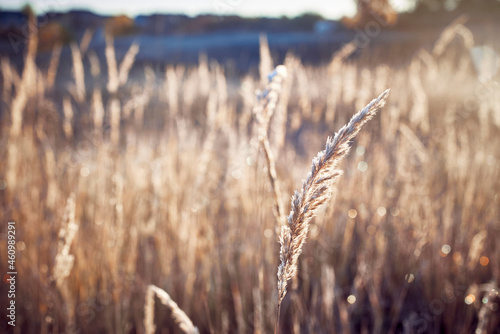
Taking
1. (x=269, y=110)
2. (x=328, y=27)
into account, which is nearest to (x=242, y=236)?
(x=269, y=110)

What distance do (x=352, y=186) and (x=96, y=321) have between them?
143cm

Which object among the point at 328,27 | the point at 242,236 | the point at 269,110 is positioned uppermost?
the point at 328,27

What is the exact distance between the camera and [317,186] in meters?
0.51

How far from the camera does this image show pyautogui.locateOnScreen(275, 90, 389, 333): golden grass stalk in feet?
1.55

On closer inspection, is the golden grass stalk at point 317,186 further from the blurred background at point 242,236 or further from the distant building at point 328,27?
the distant building at point 328,27

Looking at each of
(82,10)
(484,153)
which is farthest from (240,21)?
(484,153)

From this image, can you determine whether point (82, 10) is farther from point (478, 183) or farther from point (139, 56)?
point (478, 183)

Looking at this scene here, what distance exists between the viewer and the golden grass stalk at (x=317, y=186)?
471mm

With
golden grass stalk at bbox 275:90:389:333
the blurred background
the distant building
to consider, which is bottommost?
the blurred background

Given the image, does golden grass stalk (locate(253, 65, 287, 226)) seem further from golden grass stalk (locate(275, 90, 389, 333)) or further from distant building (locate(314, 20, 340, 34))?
distant building (locate(314, 20, 340, 34))

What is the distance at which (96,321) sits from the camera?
1.56 metres

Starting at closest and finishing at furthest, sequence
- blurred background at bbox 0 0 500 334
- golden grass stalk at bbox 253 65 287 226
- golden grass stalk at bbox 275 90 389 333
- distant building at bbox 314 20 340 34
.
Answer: golden grass stalk at bbox 275 90 389 333 < golden grass stalk at bbox 253 65 287 226 < blurred background at bbox 0 0 500 334 < distant building at bbox 314 20 340 34

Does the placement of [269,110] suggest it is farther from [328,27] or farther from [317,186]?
[328,27]

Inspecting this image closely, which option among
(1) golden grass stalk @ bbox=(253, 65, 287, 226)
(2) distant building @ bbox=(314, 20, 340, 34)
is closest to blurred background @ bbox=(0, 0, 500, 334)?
(1) golden grass stalk @ bbox=(253, 65, 287, 226)
